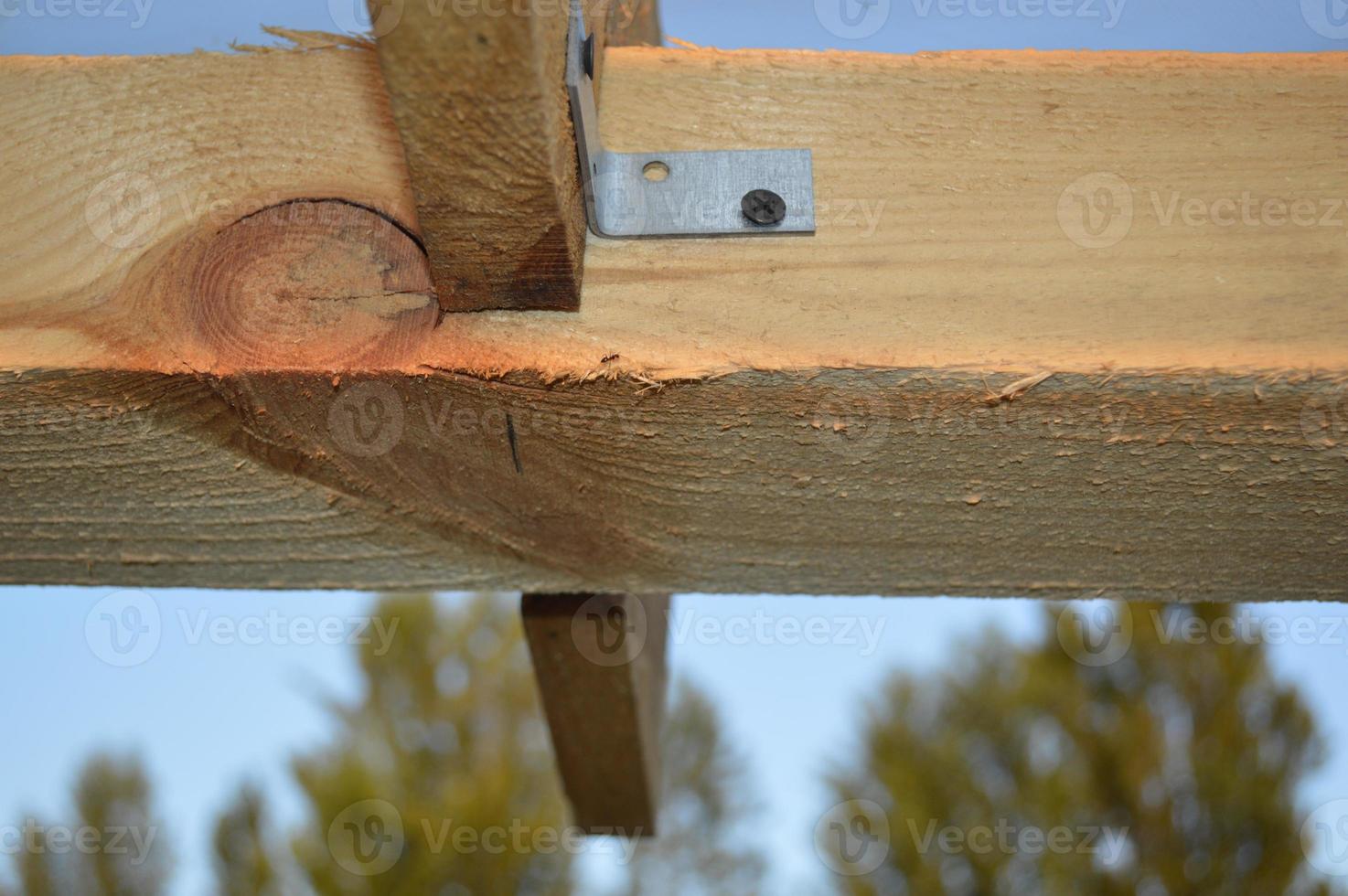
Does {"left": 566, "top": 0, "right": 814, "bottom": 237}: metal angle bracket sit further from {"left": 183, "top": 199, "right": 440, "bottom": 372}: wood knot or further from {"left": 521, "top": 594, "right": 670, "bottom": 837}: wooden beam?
{"left": 521, "top": 594, "right": 670, "bottom": 837}: wooden beam

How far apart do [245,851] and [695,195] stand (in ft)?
13.9

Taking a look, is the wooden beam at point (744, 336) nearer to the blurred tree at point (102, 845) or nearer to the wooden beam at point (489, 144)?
the wooden beam at point (489, 144)

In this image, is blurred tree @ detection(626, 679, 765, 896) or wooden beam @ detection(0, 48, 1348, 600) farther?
blurred tree @ detection(626, 679, 765, 896)

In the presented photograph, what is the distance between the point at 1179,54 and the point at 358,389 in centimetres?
47

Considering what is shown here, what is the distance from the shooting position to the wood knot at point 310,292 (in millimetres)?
495

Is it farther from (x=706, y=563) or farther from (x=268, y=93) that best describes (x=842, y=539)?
(x=268, y=93)

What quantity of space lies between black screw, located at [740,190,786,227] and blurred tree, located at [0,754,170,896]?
4722 millimetres

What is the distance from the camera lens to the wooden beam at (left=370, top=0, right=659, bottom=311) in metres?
0.39

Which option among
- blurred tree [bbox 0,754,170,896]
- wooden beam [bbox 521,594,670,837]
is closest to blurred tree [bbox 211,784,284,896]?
blurred tree [bbox 0,754,170,896]

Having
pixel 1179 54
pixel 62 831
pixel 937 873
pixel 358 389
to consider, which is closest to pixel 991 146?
pixel 1179 54

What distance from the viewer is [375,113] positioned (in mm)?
555

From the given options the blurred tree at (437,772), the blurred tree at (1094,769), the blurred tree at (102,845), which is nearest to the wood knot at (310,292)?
the blurred tree at (437,772)

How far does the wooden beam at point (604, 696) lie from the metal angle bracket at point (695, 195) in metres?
0.43

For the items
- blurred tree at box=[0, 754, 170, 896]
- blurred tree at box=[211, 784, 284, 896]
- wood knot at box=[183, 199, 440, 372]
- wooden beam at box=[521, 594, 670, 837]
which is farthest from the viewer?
blurred tree at box=[0, 754, 170, 896]
